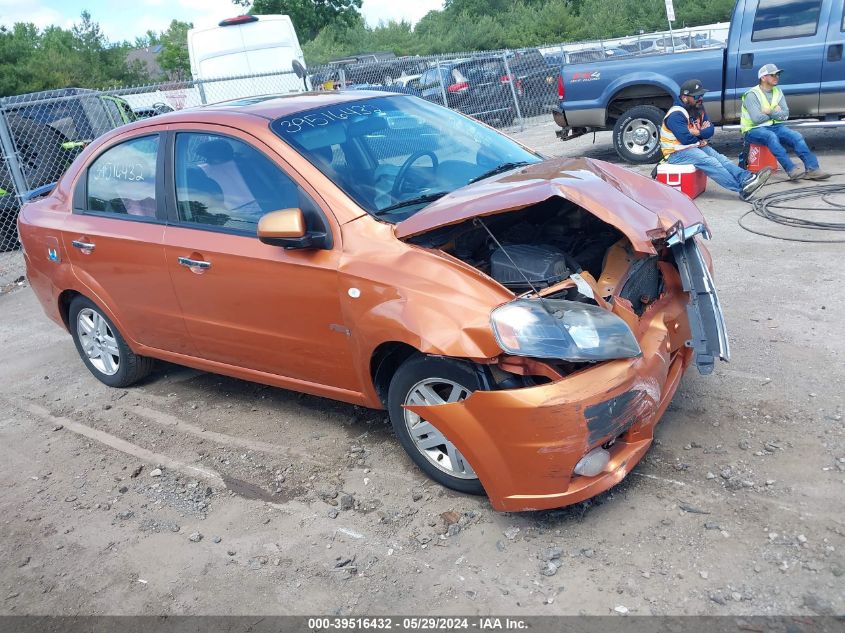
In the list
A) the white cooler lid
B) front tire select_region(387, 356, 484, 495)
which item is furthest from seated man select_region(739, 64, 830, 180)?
front tire select_region(387, 356, 484, 495)

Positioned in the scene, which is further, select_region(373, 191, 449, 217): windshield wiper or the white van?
the white van

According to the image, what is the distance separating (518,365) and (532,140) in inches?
491

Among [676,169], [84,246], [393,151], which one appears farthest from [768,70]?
[84,246]

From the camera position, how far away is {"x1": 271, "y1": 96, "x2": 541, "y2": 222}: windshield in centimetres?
401

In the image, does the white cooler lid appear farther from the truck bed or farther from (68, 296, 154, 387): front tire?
(68, 296, 154, 387): front tire

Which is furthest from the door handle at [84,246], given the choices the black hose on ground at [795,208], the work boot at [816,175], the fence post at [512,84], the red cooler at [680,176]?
the fence post at [512,84]

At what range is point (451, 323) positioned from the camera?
3342 millimetres

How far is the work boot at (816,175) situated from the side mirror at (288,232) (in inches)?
276

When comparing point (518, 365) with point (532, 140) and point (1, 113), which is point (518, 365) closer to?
point (1, 113)

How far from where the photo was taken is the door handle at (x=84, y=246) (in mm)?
5031

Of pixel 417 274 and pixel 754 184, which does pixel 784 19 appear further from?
pixel 417 274

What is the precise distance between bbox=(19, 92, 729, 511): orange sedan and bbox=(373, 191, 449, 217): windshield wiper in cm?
2

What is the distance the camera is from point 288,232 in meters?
3.68

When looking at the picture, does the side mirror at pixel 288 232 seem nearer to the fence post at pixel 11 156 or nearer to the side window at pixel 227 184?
the side window at pixel 227 184
